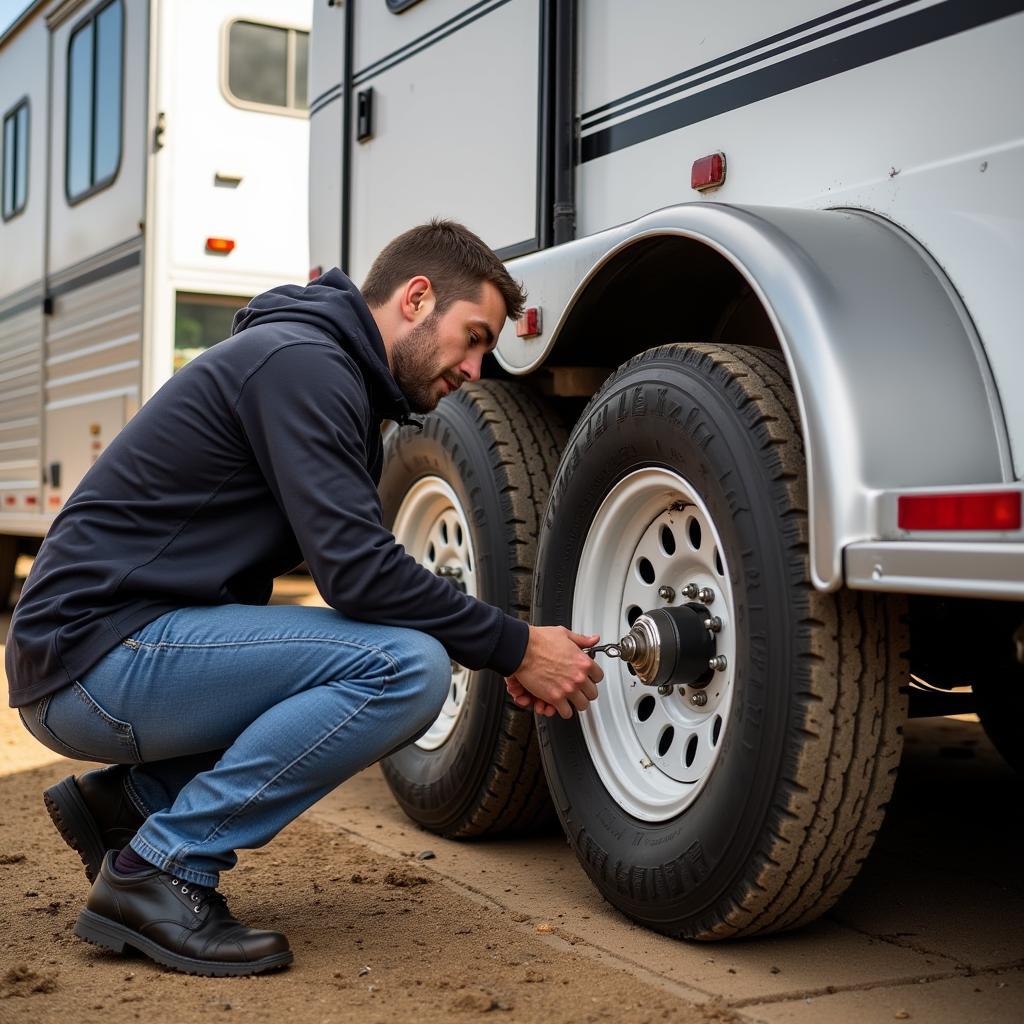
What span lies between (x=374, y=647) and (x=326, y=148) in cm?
253

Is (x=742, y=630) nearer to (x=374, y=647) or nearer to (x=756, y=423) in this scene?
(x=756, y=423)

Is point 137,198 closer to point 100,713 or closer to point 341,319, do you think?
point 341,319

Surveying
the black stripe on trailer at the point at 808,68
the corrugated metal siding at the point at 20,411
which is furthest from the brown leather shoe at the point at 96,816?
the corrugated metal siding at the point at 20,411

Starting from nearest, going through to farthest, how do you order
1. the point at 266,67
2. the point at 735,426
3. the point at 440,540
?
the point at 735,426 < the point at 440,540 < the point at 266,67

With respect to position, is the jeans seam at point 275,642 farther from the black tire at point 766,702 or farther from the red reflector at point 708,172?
the red reflector at point 708,172

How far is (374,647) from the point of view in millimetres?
2434

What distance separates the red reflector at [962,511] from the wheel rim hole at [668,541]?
767 mm

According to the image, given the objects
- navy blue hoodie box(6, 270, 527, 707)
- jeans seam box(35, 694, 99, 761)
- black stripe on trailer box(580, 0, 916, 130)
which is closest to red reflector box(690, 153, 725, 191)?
black stripe on trailer box(580, 0, 916, 130)

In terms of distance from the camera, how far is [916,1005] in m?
2.19

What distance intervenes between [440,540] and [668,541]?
1.07 meters

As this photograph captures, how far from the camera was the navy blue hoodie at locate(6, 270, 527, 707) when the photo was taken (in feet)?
7.86

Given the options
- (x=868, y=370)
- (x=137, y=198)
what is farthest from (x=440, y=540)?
(x=137, y=198)

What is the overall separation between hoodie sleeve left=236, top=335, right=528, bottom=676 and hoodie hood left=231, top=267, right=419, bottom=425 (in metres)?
0.11

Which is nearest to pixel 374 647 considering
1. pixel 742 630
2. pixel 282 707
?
pixel 282 707
